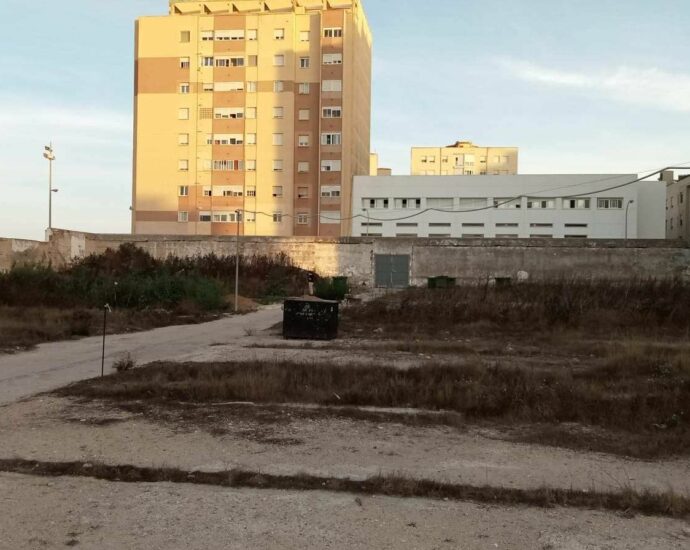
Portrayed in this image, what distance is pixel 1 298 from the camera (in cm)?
2295

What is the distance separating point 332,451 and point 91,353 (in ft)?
30.6

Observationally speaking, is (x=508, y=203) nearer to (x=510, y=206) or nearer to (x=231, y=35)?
(x=510, y=206)

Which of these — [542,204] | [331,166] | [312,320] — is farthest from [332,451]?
[542,204]

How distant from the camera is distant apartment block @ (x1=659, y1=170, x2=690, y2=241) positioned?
7469 centimetres

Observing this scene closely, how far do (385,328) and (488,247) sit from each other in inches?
1058

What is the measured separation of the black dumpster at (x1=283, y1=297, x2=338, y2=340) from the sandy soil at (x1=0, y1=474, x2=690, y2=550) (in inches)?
447

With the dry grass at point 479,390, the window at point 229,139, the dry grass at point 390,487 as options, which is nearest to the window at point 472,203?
the window at point 229,139

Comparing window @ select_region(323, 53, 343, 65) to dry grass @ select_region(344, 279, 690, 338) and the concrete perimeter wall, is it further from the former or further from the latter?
dry grass @ select_region(344, 279, 690, 338)

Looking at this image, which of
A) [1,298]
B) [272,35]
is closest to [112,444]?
[1,298]

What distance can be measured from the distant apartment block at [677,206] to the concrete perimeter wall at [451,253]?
3545cm

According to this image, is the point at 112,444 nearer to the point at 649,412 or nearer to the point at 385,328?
the point at 649,412

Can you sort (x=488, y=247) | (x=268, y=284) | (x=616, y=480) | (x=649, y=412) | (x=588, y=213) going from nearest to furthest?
(x=616, y=480), (x=649, y=412), (x=268, y=284), (x=488, y=247), (x=588, y=213)

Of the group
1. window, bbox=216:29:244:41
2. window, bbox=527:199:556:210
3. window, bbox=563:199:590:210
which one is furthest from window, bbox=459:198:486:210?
window, bbox=216:29:244:41

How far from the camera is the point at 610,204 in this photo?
7144 centimetres
